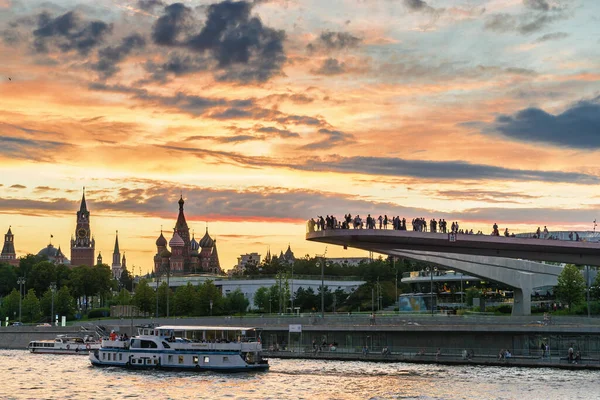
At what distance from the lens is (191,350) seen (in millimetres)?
82812

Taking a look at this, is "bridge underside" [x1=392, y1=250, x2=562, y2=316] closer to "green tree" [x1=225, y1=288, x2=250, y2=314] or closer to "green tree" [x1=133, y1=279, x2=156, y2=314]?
"green tree" [x1=225, y1=288, x2=250, y2=314]

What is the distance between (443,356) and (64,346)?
48008 mm

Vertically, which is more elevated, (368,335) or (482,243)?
(482,243)

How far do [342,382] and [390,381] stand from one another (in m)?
3.48

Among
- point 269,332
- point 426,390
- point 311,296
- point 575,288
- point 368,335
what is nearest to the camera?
point 426,390

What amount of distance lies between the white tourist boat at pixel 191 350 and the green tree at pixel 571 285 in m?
45.4

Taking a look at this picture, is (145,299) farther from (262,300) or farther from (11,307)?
(11,307)

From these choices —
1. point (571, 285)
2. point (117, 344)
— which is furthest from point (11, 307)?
point (571, 285)

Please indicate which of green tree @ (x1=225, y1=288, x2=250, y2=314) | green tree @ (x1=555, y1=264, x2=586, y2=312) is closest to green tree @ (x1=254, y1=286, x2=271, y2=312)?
green tree @ (x1=225, y1=288, x2=250, y2=314)

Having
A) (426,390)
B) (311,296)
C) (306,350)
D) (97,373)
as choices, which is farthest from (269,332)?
(311,296)

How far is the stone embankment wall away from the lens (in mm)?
123312

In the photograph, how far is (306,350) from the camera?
98.3 metres

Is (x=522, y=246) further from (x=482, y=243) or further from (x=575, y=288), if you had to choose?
(x=575, y=288)

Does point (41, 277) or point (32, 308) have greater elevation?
point (41, 277)
